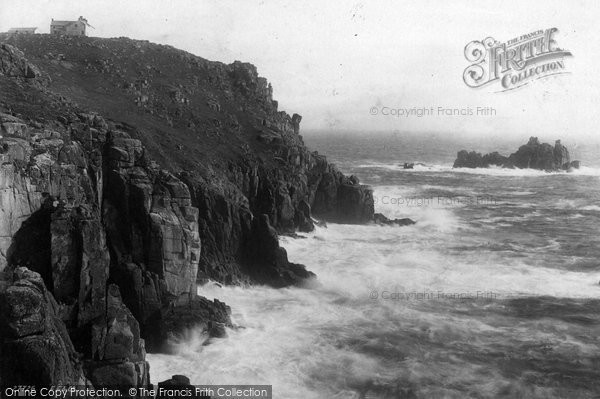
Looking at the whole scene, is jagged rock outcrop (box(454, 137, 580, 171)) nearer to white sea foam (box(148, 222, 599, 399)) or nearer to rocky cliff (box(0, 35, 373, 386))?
white sea foam (box(148, 222, 599, 399))

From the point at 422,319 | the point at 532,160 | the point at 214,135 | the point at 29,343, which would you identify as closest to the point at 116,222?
the point at 29,343

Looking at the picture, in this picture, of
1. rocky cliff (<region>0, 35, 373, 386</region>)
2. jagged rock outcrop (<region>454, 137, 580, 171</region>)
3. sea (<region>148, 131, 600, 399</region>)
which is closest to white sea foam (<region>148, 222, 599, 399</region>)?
sea (<region>148, 131, 600, 399</region>)

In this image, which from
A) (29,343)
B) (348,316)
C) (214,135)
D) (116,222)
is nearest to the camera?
(29,343)

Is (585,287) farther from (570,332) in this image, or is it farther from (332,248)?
(332,248)

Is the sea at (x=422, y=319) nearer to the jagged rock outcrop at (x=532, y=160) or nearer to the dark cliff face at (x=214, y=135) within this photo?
the dark cliff face at (x=214, y=135)

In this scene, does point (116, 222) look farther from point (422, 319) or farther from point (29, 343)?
point (422, 319)
